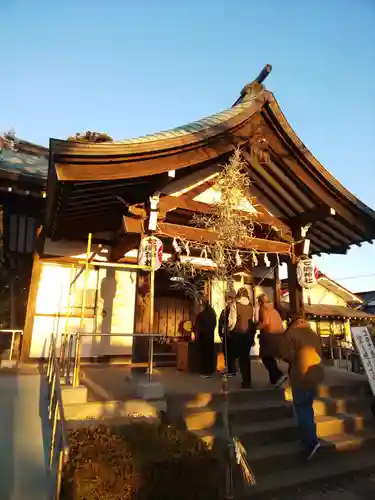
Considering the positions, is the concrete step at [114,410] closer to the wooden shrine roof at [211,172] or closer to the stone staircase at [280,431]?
the stone staircase at [280,431]

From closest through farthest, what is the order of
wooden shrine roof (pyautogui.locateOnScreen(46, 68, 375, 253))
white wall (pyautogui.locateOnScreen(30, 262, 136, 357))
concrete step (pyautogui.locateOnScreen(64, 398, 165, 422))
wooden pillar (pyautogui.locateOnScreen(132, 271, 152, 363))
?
concrete step (pyautogui.locateOnScreen(64, 398, 165, 422)) → wooden shrine roof (pyautogui.locateOnScreen(46, 68, 375, 253)) → wooden pillar (pyautogui.locateOnScreen(132, 271, 152, 363)) → white wall (pyautogui.locateOnScreen(30, 262, 136, 357))

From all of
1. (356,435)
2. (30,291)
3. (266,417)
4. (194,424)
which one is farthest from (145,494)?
(30,291)

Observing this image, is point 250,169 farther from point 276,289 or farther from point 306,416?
point 306,416

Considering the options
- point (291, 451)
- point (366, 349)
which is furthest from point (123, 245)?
point (366, 349)

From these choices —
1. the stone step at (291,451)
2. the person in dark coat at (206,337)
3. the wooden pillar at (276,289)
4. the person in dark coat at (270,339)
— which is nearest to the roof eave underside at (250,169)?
the wooden pillar at (276,289)

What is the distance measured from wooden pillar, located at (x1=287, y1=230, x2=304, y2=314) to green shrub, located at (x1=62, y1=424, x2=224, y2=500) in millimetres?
5461

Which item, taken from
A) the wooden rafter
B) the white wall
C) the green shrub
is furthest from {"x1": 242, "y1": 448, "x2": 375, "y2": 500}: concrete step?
the white wall

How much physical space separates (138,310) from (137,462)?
11.4 feet

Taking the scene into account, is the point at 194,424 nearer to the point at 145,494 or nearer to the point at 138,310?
the point at 145,494

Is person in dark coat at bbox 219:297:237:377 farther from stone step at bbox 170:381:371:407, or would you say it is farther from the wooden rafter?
the wooden rafter

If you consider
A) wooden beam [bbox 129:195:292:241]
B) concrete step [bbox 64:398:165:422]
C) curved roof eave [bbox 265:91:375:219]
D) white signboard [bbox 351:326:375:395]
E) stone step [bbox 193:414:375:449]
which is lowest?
stone step [bbox 193:414:375:449]

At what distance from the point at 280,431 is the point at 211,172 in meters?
6.08

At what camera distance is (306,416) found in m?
5.02

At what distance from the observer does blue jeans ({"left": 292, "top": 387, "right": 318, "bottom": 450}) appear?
16.4ft
